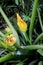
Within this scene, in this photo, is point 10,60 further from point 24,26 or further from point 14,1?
point 14,1

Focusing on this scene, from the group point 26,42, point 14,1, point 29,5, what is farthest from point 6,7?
point 26,42

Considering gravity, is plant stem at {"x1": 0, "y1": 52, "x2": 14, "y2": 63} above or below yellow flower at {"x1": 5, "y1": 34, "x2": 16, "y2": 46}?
below

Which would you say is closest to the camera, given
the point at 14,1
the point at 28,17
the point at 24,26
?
the point at 24,26

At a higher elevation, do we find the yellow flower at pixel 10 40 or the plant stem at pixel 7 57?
the yellow flower at pixel 10 40

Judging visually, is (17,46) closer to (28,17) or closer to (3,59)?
(3,59)

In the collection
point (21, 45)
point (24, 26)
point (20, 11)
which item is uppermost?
point (20, 11)

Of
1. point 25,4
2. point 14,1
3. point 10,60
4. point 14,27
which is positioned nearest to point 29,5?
point 25,4

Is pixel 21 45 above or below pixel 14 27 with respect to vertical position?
below

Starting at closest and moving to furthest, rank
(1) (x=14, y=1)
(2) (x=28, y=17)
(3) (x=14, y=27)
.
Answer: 1. (3) (x=14, y=27)
2. (2) (x=28, y=17)
3. (1) (x=14, y=1)

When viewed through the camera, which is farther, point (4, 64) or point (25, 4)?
point (25, 4)
